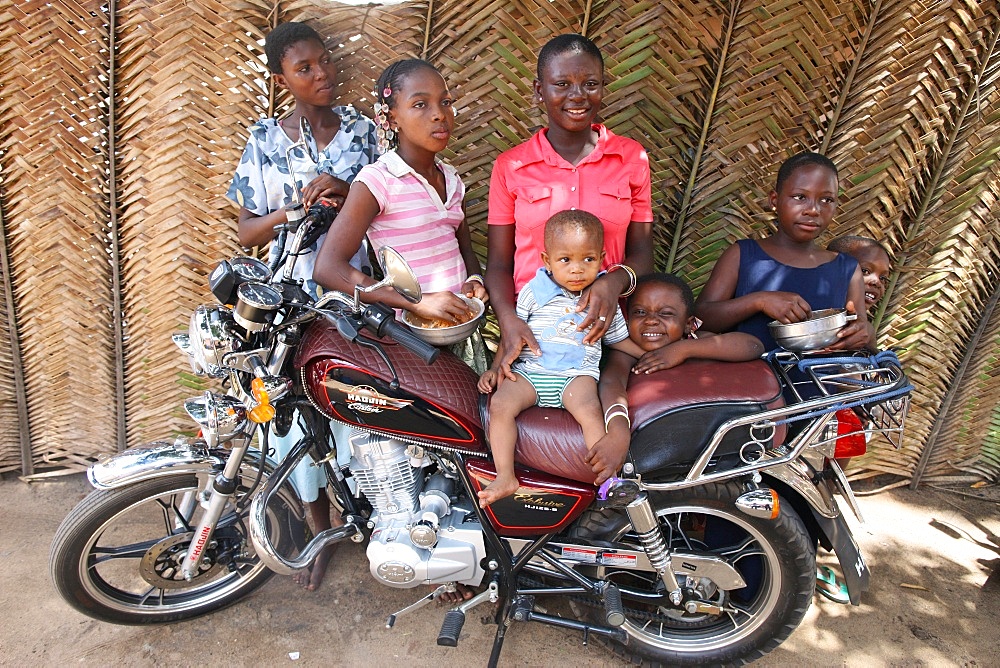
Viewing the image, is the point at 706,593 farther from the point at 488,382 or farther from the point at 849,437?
the point at 488,382

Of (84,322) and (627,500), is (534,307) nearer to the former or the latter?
(627,500)

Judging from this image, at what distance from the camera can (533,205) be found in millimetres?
2455

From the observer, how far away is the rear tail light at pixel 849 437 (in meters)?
2.24

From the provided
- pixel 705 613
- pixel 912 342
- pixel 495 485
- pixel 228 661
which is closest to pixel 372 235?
pixel 495 485

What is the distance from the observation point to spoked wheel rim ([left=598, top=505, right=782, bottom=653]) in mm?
2398

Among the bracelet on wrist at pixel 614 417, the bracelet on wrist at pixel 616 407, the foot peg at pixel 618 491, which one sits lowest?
the foot peg at pixel 618 491

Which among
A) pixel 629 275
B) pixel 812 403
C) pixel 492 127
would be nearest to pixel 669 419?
pixel 812 403

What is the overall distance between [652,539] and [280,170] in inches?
77.6

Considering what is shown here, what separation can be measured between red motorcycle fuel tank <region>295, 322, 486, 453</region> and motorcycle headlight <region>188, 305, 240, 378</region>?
0.24m

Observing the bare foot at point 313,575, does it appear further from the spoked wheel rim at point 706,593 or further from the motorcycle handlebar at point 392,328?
the motorcycle handlebar at point 392,328

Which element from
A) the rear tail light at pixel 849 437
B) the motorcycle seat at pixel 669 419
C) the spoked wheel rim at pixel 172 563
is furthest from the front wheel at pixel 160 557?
the rear tail light at pixel 849 437

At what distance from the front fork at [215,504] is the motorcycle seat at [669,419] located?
0.90m

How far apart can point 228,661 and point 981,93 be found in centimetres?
413

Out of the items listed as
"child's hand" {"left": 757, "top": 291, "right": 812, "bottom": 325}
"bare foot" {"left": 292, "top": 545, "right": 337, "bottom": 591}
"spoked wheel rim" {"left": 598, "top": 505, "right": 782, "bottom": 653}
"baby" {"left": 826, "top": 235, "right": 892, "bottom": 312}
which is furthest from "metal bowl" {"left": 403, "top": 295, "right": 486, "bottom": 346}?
"baby" {"left": 826, "top": 235, "right": 892, "bottom": 312}
